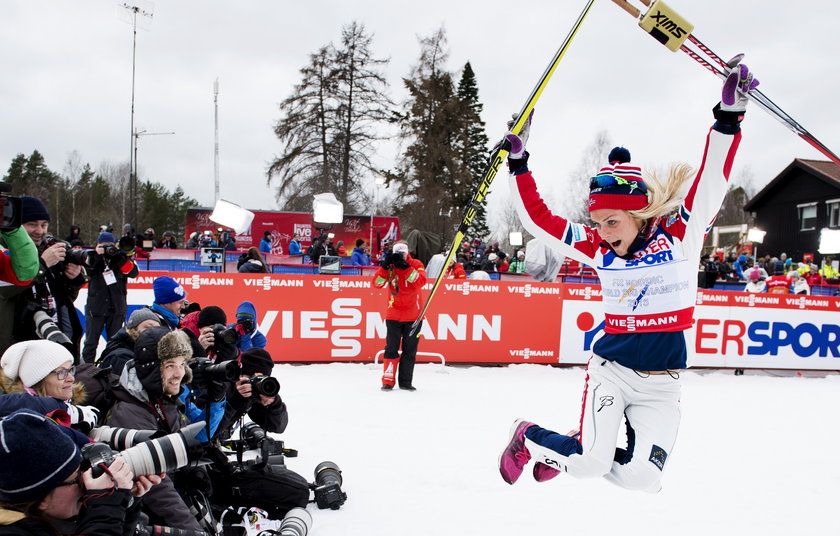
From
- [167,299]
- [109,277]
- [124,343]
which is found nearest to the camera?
[124,343]

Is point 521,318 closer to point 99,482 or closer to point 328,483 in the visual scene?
point 328,483

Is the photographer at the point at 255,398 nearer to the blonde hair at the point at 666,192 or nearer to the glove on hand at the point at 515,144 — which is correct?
the glove on hand at the point at 515,144

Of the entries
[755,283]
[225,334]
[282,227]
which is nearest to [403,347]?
[225,334]

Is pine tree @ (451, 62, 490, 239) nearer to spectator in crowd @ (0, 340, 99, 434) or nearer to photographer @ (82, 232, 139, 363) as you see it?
photographer @ (82, 232, 139, 363)

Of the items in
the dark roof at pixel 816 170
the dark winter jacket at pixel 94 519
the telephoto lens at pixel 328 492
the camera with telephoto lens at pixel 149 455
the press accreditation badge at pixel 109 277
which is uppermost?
the dark roof at pixel 816 170

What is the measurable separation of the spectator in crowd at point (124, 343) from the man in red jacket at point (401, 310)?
159 inches

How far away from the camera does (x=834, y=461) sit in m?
5.49

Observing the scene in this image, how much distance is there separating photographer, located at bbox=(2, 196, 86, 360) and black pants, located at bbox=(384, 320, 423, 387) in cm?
383

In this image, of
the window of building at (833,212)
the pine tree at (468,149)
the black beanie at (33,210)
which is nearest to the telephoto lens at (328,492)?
the black beanie at (33,210)

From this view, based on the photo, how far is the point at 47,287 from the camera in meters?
4.28

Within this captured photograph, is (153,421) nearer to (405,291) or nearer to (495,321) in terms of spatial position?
(405,291)

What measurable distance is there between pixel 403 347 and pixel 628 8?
528cm

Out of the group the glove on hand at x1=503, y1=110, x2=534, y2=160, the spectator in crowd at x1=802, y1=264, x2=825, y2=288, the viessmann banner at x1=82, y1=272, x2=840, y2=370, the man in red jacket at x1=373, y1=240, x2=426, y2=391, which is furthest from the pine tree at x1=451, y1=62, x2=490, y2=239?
the glove on hand at x1=503, y1=110, x2=534, y2=160

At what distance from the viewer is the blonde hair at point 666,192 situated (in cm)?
297
